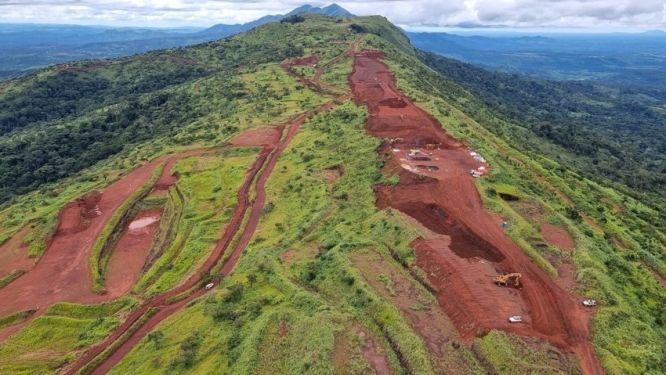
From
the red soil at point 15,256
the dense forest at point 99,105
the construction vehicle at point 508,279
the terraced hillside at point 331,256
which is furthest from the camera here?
the dense forest at point 99,105

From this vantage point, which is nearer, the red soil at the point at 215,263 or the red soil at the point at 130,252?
the red soil at the point at 215,263

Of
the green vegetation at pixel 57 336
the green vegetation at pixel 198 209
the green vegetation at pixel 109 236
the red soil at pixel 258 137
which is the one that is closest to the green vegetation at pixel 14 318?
the green vegetation at pixel 57 336

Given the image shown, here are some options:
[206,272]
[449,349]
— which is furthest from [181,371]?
[449,349]

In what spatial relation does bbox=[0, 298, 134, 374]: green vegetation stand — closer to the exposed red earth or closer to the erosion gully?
the erosion gully

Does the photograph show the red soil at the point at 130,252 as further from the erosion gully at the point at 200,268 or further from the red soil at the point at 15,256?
the red soil at the point at 15,256

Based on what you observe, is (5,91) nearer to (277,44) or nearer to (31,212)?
(277,44)

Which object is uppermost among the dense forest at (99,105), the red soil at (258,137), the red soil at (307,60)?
the red soil at (307,60)

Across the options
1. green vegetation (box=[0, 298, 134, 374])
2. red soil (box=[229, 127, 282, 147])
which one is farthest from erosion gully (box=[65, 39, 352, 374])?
green vegetation (box=[0, 298, 134, 374])

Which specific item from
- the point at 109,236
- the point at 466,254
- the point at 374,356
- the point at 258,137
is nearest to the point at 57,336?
the point at 109,236
